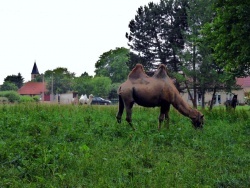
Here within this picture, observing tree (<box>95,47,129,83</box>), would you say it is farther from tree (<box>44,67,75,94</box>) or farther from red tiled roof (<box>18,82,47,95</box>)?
red tiled roof (<box>18,82,47,95</box>)

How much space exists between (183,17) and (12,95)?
26.9 meters

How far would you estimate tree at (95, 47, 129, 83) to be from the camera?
79250 mm

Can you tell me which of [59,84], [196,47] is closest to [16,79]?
[59,84]

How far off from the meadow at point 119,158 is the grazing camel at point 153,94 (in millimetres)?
1200

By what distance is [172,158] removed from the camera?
24.2 feet

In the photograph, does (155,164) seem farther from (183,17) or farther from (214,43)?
(183,17)

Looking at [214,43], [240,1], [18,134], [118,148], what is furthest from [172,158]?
[214,43]

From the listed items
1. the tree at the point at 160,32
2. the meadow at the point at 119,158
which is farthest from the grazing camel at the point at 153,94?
the tree at the point at 160,32

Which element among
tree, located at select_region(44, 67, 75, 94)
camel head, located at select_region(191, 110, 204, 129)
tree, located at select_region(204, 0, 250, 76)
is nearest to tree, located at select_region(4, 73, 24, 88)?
tree, located at select_region(44, 67, 75, 94)

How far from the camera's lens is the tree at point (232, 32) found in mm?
12961

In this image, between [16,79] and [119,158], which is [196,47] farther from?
[16,79]

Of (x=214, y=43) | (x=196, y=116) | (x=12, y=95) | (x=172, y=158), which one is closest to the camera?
(x=172, y=158)

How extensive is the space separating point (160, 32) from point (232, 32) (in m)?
27.0

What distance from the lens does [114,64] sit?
79938mm
